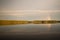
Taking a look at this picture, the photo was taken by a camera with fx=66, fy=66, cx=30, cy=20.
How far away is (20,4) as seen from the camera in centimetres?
69

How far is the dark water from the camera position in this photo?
0.70 metres

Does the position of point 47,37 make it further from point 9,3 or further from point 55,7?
point 9,3

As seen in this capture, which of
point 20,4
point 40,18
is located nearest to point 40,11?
point 40,18

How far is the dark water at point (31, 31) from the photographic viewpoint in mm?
698

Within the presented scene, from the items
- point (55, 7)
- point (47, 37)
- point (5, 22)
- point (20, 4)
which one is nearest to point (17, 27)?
point (5, 22)

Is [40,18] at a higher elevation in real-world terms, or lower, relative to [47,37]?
higher

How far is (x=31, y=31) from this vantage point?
720 mm

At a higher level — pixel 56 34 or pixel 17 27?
pixel 17 27

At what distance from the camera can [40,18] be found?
0.70 metres

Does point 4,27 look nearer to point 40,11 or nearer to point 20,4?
point 20,4

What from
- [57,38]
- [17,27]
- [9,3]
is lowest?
[57,38]

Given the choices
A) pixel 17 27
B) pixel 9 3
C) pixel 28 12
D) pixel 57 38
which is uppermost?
pixel 9 3

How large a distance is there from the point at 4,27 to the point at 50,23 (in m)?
0.49

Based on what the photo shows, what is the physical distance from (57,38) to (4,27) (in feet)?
1.95
